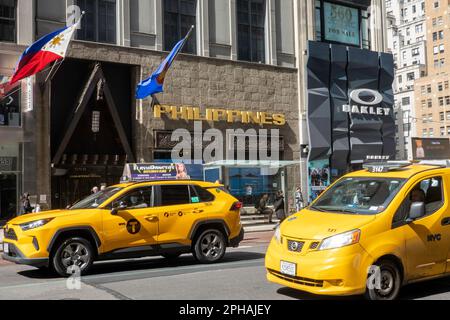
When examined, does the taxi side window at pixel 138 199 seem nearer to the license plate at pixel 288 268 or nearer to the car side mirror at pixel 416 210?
the license plate at pixel 288 268

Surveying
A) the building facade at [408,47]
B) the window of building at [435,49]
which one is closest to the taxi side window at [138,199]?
the building facade at [408,47]

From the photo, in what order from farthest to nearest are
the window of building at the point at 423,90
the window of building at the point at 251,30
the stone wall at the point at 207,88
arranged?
the window of building at the point at 423,90, the window of building at the point at 251,30, the stone wall at the point at 207,88

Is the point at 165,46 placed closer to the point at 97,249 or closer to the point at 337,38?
the point at 337,38

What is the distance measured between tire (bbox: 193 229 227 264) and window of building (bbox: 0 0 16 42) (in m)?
14.7

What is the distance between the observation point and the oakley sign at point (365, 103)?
31.9 metres

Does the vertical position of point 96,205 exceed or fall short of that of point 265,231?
it exceeds it

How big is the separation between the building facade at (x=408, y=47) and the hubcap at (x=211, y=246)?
107 metres

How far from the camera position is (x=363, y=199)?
293 inches

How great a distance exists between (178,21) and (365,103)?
1307 cm

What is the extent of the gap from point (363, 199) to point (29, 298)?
491 centimetres

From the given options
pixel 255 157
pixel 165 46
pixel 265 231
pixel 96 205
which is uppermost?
pixel 165 46

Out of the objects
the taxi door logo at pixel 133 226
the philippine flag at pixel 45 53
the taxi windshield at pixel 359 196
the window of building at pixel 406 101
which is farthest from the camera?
the window of building at pixel 406 101

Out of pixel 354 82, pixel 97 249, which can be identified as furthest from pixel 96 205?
pixel 354 82
